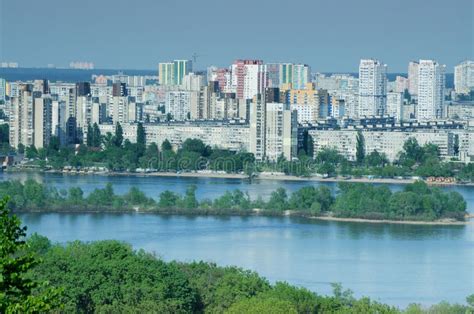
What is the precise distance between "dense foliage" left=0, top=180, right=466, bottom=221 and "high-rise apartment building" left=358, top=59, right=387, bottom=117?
12.1 metres

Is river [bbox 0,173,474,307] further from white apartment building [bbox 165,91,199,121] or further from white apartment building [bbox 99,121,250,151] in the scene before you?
white apartment building [bbox 165,91,199,121]

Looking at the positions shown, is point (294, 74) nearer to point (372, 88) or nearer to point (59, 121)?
point (372, 88)

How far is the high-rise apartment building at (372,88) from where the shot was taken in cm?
2395

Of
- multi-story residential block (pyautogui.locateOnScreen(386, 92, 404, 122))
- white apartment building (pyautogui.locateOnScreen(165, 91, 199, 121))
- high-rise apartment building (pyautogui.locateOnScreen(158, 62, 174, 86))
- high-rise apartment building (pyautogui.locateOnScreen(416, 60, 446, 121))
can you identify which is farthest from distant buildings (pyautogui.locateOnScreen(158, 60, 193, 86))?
high-rise apartment building (pyautogui.locateOnScreen(416, 60, 446, 121))

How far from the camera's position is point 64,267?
18.5ft

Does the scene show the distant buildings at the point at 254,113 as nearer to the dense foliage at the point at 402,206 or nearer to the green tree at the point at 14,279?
the dense foliage at the point at 402,206

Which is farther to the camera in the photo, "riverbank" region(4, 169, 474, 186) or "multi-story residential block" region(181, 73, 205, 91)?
"multi-story residential block" region(181, 73, 205, 91)

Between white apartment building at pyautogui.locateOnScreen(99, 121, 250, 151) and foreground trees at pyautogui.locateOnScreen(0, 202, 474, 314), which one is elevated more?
white apartment building at pyautogui.locateOnScreen(99, 121, 250, 151)

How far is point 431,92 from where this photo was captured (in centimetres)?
2339

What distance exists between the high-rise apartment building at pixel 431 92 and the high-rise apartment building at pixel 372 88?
2.22 feet

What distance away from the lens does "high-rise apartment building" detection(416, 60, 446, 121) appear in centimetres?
2333

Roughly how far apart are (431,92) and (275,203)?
12.2m

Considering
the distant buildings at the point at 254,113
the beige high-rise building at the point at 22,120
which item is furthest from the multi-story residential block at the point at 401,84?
the beige high-rise building at the point at 22,120

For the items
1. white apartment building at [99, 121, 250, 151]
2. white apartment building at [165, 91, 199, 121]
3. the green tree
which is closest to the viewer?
the green tree
